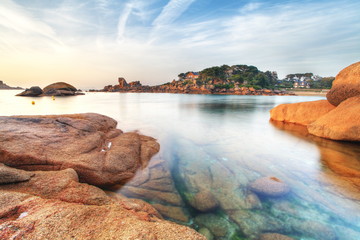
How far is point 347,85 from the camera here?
889 cm

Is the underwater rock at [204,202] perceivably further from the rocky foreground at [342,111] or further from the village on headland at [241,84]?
the village on headland at [241,84]

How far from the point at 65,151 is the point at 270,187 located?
5589 millimetres

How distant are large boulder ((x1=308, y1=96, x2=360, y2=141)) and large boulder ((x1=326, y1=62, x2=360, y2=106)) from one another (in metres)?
0.64

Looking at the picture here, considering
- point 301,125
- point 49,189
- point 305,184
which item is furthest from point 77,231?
point 301,125

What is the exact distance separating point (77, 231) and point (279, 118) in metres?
15.7

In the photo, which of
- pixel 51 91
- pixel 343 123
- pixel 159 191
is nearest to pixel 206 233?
pixel 159 191

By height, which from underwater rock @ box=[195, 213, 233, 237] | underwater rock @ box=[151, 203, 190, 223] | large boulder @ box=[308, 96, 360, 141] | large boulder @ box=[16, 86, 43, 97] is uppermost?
large boulder @ box=[16, 86, 43, 97]

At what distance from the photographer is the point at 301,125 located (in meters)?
12.0

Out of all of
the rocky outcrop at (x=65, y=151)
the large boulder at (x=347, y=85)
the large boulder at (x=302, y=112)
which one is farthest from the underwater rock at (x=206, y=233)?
the large boulder at (x=302, y=112)

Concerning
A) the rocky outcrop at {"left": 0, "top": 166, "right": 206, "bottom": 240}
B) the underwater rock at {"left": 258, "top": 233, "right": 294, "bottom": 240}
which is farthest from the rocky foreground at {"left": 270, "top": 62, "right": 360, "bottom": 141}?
the rocky outcrop at {"left": 0, "top": 166, "right": 206, "bottom": 240}

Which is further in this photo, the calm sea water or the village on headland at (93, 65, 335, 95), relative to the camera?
the village on headland at (93, 65, 335, 95)

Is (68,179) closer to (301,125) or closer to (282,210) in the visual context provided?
(282,210)

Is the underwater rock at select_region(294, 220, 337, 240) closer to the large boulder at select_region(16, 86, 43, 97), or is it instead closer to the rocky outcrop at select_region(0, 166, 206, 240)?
the rocky outcrop at select_region(0, 166, 206, 240)

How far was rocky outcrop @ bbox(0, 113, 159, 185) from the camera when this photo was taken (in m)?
3.68
